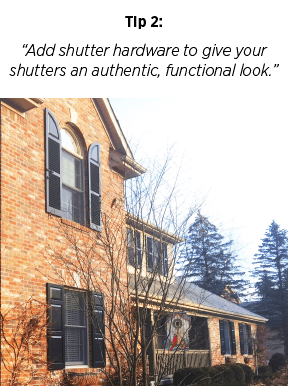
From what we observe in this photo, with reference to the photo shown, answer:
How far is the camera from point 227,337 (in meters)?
24.0

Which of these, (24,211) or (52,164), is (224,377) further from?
(24,211)

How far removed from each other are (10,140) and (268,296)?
43901 mm

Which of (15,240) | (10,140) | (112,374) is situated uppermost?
(10,140)

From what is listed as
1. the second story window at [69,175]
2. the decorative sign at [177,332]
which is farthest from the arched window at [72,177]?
the decorative sign at [177,332]

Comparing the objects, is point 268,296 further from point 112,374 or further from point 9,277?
point 9,277

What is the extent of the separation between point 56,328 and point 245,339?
20185 mm

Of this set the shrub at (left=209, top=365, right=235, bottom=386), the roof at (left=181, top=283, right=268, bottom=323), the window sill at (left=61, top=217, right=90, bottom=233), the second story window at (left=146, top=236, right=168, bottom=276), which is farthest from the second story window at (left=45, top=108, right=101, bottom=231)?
the shrub at (left=209, top=365, right=235, bottom=386)

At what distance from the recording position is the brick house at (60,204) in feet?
29.8

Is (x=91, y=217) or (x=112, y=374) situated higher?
(x=91, y=217)

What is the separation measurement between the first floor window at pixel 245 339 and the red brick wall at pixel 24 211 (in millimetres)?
18491

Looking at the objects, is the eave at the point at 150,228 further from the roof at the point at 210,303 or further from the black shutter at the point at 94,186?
the roof at the point at 210,303

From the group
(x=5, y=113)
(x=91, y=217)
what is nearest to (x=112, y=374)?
(x=91, y=217)

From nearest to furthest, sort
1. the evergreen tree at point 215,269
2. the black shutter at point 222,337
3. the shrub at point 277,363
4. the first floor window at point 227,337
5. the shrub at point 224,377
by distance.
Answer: the shrub at point 224,377 → the black shutter at point 222,337 → the first floor window at point 227,337 → the shrub at point 277,363 → the evergreen tree at point 215,269

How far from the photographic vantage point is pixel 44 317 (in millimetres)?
9297
